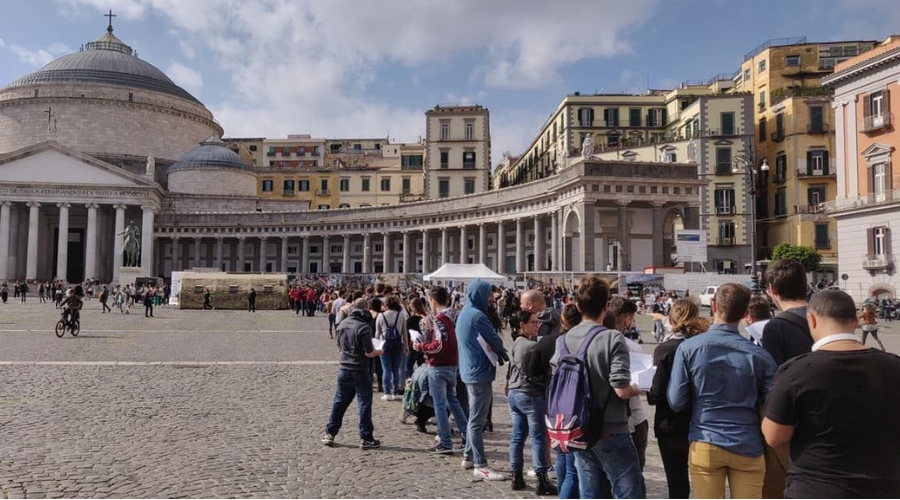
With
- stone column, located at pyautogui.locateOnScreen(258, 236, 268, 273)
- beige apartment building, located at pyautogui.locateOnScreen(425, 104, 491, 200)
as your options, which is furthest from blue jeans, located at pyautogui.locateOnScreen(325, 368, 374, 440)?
stone column, located at pyautogui.locateOnScreen(258, 236, 268, 273)

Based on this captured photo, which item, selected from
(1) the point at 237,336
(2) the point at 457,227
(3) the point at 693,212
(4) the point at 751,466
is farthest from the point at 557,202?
(4) the point at 751,466

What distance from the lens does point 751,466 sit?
3848 millimetres

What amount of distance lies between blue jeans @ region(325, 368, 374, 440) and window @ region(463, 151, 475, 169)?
55.2 metres

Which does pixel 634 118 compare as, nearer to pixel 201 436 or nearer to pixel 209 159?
pixel 209 159

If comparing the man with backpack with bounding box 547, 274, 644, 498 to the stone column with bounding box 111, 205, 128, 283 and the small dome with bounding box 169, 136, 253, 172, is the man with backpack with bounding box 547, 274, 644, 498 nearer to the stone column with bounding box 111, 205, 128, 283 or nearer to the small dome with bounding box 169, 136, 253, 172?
the stone column with bounding box 111, 205, 128, 283

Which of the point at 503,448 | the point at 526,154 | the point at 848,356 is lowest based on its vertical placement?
the point at 503,448

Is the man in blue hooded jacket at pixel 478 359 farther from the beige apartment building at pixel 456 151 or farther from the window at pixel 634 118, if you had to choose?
the beige apartment building at pixel 456 151

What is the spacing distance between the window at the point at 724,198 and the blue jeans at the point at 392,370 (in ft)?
137

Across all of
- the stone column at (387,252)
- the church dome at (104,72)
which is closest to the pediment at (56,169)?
the church dome at (104,72)

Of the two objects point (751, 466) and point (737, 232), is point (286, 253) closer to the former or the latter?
point (737, 232)

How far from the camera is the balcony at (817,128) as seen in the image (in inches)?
1705

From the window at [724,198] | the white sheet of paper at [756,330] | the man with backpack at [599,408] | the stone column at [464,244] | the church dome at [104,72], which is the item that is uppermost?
the church dome at [104,72]

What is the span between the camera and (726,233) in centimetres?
4669

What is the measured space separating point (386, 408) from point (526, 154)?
68699 mm
